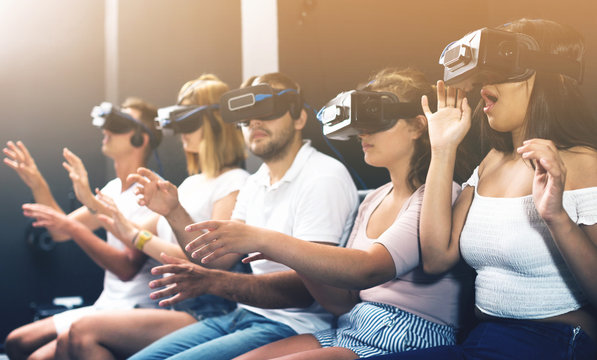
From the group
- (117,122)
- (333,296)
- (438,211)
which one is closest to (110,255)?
(117,122)

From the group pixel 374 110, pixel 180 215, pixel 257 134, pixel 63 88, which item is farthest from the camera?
pixel 63 88

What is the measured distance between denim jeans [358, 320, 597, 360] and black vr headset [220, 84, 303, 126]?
0.97 m

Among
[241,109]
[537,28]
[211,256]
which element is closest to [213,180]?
[241,109]

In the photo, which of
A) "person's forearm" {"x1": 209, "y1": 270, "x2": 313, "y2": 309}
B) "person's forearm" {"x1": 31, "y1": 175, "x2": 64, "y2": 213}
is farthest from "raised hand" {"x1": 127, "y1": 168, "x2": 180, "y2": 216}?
"person's forearm" {"x1": 31, "y1": 175, "x2": 64, "y2": 213}

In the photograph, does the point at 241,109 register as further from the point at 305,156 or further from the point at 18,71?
the point at 18,71

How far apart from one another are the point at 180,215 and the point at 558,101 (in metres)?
1.14

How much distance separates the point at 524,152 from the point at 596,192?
0.17 metres

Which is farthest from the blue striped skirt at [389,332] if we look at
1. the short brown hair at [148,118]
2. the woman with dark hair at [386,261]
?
the short brown hair at [148,118]

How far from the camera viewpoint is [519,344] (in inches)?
43.4

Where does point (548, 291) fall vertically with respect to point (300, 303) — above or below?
above

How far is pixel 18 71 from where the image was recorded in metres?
3.27

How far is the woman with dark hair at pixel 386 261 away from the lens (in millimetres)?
1289

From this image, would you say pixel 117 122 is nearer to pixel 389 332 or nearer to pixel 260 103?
pixel 260 103

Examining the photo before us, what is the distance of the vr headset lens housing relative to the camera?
2623 millimetres
